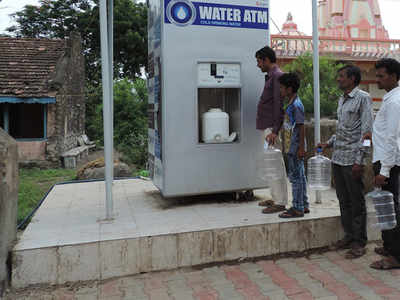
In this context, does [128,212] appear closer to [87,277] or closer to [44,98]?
[87,277]

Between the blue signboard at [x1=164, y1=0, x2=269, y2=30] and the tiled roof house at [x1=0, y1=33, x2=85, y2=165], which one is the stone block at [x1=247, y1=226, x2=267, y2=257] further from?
the tiled roof house at [x1=0, y1=33, x2=85, y2=165]

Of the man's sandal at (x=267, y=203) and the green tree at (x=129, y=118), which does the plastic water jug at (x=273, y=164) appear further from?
the green tree at (x=129, y=118)

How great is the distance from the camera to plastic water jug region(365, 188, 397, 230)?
3381 mm

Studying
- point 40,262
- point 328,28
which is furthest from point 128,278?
point 328,28

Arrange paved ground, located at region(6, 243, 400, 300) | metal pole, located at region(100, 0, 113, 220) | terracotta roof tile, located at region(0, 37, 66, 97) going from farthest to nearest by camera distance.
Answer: terracotta roof tile, located at region(0, 37, 66, 97) < metal pole, located at region(100, 0, 113, 220) < paved ground, located at region(6, 243, 400, 300)

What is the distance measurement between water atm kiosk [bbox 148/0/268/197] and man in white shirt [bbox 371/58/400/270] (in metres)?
1.59

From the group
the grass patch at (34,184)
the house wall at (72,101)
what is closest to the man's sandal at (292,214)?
the grass patch at (34,184)

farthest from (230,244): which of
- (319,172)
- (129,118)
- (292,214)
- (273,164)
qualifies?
(129,118)

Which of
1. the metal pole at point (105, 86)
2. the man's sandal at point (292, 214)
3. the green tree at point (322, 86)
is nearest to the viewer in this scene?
the metal pole at point (105, 86)

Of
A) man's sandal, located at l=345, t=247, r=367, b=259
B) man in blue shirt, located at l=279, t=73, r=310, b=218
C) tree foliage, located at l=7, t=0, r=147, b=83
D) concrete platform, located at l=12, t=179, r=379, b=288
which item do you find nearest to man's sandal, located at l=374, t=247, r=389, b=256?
man's sandal, located at l=345, t=247, r=367, b=259

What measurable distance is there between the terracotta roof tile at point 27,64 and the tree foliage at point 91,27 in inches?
260

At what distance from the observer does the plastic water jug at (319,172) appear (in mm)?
4469

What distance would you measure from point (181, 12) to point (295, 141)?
1890 mm

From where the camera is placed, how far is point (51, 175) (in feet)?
37.8
